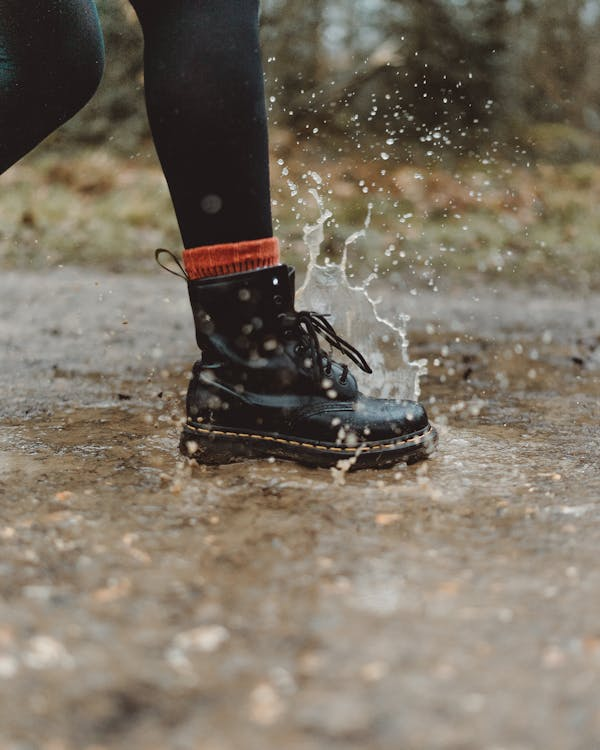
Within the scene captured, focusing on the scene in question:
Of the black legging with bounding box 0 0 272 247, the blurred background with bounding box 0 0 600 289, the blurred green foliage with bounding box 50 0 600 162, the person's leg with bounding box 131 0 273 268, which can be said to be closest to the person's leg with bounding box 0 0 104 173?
the black legging with bounding box 0 0 272 247

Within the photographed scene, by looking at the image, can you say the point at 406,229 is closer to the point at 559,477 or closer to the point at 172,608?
the point at 559,477

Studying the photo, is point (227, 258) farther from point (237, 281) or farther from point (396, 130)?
point (396, 130)

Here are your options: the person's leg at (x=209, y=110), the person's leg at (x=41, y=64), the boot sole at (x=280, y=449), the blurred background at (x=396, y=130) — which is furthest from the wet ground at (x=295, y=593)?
the blurred background at (x=396, y=130)

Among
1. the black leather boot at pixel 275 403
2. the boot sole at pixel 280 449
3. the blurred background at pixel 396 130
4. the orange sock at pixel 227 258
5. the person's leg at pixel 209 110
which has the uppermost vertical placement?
the blurred background at pixel 396 130

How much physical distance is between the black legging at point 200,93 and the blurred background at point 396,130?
4.06 meters

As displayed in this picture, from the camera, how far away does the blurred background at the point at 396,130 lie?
570cm

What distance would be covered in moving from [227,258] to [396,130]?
6.05 meters

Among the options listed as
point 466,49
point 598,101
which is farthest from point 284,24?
point 598,101

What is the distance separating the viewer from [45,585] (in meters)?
0.95

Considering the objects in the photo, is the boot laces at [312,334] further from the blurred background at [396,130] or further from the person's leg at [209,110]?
the blurred background at [396,130]

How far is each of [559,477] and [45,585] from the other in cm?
86

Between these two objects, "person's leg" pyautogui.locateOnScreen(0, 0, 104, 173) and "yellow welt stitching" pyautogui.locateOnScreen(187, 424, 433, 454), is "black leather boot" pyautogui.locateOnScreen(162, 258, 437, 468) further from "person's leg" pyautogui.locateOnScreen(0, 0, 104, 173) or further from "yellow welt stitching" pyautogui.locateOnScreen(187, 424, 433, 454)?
"person's leg" pyautogui.locateOnScreen(0, 0, 104, 173)

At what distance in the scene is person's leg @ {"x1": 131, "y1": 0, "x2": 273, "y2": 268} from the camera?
1.26 m

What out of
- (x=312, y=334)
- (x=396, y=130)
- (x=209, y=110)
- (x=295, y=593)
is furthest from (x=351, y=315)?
(x=396, y=130)
